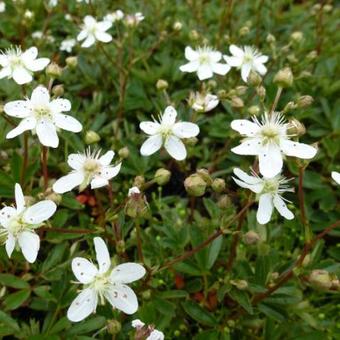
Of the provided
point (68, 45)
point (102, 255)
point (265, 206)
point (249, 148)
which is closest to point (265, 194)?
point (265, 206)

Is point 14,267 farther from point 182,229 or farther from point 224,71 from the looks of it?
point 224,71

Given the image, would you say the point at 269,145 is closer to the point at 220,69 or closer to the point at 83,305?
the point at 83,305

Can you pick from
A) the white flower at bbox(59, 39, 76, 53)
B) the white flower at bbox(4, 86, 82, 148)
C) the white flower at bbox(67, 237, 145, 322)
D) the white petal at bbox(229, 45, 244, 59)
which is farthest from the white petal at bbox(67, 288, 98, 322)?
the white flower at bbox(59, 39, 76, 53)

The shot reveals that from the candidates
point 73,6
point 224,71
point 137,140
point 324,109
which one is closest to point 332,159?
point 324,109

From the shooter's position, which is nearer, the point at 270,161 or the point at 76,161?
the point at 270,161

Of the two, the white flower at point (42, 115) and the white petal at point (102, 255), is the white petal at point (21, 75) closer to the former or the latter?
the white flower at point (42, 115)

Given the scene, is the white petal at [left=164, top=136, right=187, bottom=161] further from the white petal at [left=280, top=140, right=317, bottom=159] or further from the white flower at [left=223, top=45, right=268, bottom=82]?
the white flower at [left=223, top=45, right=268, bottom=82]
